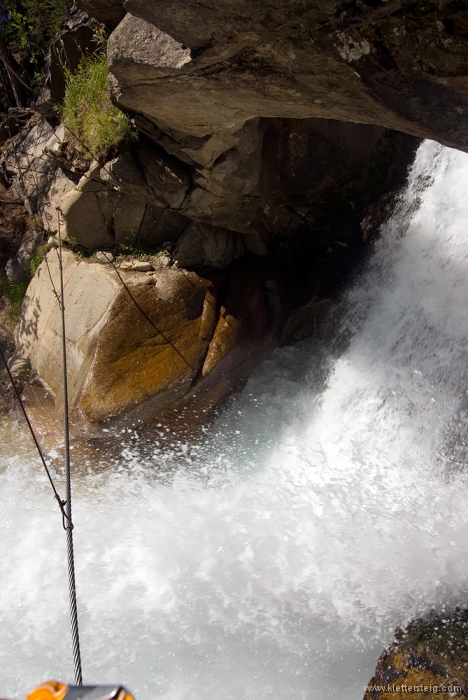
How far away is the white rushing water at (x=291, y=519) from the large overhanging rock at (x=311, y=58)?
9.22ft

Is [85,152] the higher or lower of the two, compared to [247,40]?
lower

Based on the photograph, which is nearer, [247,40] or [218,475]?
[247,40]

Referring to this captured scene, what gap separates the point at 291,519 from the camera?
496 centimetres

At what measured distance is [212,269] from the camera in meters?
6.51

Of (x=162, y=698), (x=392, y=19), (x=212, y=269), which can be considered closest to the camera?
(x=392, y=19)

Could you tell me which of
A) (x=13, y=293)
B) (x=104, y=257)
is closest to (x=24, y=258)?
(x=13, y=293)

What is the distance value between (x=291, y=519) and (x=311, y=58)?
12.6ft

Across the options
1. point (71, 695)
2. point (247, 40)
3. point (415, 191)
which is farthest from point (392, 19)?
point (415, 191)

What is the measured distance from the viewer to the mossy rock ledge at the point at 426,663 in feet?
11.4

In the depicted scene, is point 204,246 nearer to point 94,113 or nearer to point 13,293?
point 94,113

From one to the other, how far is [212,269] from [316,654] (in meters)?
4.28

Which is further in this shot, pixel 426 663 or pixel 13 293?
pixel 13 293

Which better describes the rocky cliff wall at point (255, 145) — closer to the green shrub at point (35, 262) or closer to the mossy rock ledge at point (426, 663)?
the green shrub at point (35, 262)

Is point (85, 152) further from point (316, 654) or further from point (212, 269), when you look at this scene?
point (316, 654)
